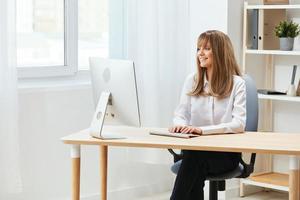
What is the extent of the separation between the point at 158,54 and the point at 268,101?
0.94 meters

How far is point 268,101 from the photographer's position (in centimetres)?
514

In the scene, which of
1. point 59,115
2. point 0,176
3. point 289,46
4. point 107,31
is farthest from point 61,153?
point 289,46

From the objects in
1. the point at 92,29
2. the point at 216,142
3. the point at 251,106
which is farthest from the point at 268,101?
the point at 216,142

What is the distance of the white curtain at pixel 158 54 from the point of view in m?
4.74

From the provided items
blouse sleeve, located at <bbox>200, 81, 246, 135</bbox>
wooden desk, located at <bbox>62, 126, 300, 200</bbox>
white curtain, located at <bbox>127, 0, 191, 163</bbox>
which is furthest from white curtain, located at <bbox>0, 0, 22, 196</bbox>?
blouse sleeve, located at <bbox>200, 81, 246, 135</bbox>

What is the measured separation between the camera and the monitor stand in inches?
135

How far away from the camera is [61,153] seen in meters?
4.49

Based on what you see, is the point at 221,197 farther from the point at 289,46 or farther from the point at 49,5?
the point at 49,5

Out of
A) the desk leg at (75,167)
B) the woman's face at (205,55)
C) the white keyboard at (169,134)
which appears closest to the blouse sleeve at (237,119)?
the white keyboard at (169,134)

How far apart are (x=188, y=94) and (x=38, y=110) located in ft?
3.54

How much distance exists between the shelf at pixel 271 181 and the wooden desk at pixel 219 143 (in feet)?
4.37

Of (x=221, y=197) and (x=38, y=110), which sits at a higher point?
(x=38, y=110)

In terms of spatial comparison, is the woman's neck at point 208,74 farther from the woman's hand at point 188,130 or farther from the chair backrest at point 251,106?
the woman's hand at point 188,130

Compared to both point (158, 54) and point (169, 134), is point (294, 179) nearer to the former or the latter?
point (169, 134)
